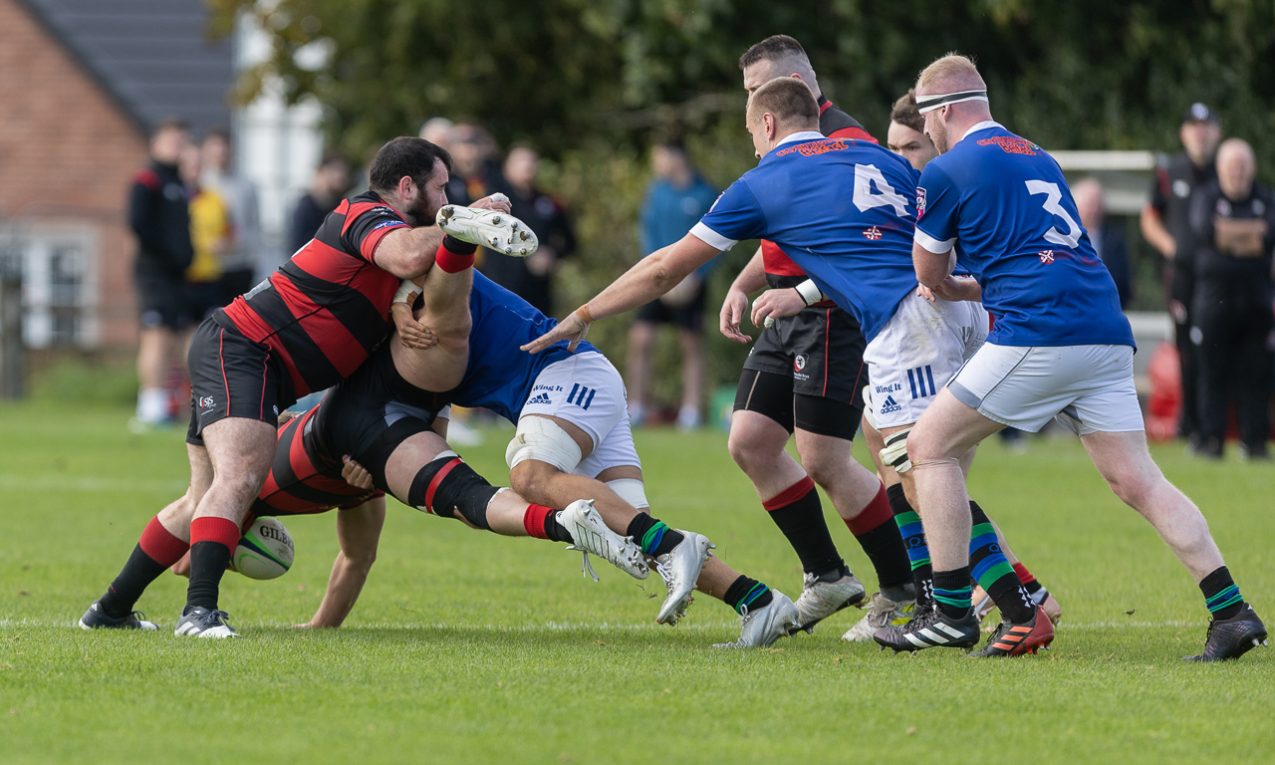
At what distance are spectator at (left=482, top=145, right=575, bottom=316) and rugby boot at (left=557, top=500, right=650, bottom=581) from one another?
37.4ft

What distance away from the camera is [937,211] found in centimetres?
690

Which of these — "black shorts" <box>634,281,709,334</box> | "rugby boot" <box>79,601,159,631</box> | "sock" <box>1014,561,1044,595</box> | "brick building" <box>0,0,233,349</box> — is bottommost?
"brick building" <box>0,0,233,349</box>

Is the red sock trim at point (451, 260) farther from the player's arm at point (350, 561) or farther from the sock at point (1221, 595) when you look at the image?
the sock at point (1221, 595)

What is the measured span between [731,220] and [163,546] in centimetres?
252

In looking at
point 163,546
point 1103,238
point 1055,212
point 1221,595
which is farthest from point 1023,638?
point 1103,238

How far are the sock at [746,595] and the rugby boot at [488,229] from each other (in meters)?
1.47

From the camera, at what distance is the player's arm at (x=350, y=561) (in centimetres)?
811

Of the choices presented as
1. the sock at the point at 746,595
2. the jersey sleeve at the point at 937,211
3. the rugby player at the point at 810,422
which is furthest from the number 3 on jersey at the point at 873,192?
the sock at the point at 746,595

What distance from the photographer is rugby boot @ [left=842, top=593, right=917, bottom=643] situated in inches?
309

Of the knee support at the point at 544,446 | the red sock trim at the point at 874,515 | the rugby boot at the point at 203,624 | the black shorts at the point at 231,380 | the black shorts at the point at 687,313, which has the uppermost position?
the black shorts at the point at 231,380

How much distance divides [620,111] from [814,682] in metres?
20.4

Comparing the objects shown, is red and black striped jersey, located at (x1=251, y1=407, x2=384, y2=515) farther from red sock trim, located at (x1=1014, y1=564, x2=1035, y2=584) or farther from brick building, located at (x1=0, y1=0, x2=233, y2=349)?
brick building, located at (x1=0, y1=0, x2=233, y2=349)

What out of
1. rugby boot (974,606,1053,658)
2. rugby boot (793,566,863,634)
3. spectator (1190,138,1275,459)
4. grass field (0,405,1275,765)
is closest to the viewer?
grass field (0,405,1275,765)

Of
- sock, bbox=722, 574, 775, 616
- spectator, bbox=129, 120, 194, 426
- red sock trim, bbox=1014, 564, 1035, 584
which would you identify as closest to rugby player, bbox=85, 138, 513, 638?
sock, bbox=722, 574, 775, 616
